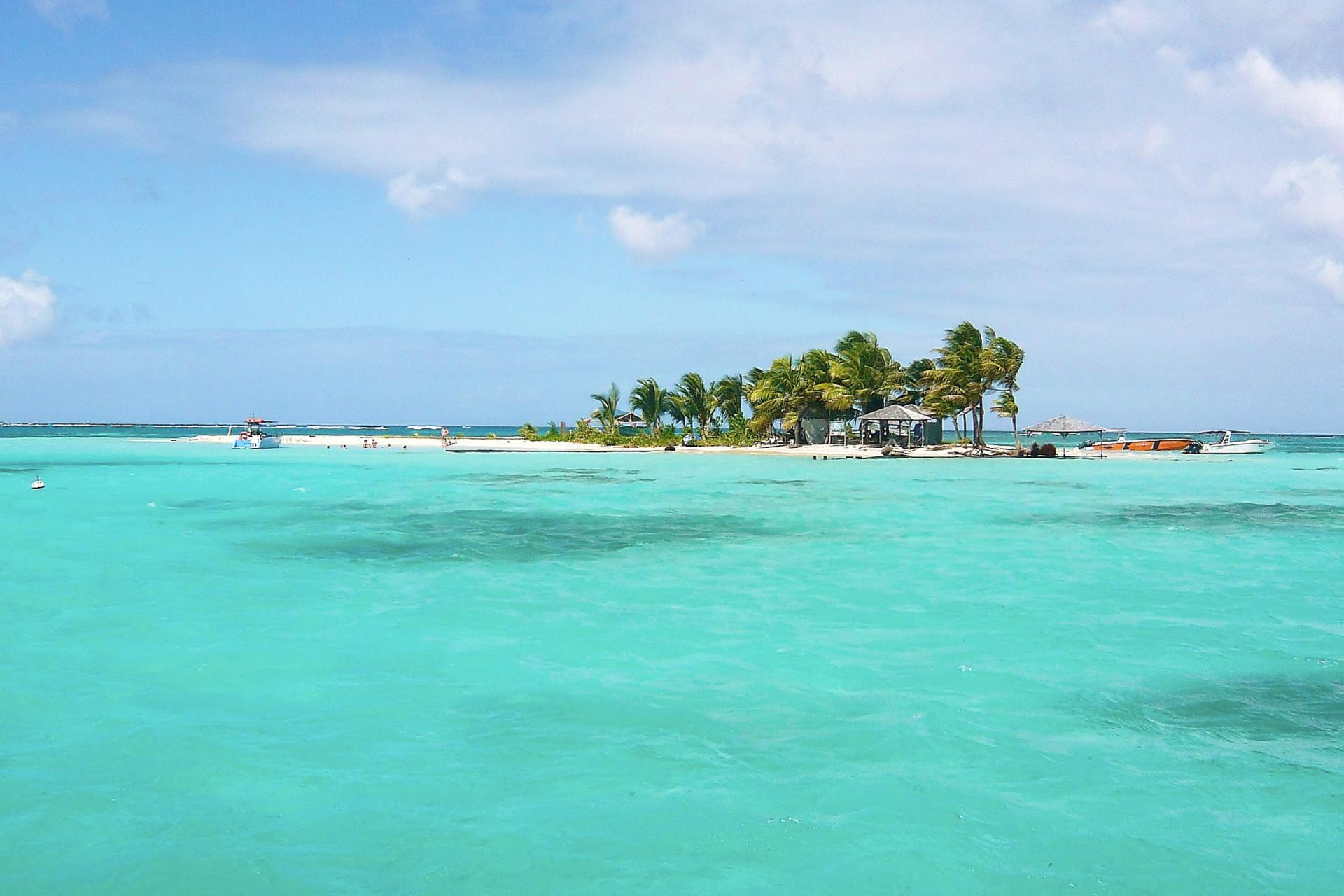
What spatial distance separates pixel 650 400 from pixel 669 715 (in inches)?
1805

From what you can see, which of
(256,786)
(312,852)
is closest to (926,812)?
(312,852)

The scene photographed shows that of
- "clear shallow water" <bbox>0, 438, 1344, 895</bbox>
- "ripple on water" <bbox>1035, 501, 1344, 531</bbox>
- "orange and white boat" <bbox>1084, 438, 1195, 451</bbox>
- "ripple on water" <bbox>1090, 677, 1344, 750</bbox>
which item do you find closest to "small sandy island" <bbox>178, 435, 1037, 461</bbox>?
"orange and white boat" <bbox>1084, 438, 1195, 451</bbox>

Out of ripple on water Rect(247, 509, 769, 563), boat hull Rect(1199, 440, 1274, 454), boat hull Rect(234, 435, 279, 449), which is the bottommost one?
ripple on water Rect(247, 509, 769, 563)

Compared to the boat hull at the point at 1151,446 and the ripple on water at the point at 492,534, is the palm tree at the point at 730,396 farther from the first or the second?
the ripple on water at the point at 492,534

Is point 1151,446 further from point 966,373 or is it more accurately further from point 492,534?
point 492,534

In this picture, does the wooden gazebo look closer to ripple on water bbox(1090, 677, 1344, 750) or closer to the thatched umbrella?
the thatched umbrella

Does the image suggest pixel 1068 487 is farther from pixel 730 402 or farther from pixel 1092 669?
pixel 730 402

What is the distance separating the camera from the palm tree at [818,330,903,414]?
46594mm

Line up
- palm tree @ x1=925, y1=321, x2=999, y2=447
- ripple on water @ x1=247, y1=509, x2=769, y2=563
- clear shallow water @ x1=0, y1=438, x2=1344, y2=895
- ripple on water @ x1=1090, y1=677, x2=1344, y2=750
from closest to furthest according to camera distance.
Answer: clear shallow water @ x1=0, y1=438, x2=1344, y2=895
ripple on water @ x1=1090, y1=677, x2=1344, y2=750
ripple on water @ x1=247, y1=509, x2=769, y2=563
palm tree @ x1=925, y1=321, x2=999, y2=447

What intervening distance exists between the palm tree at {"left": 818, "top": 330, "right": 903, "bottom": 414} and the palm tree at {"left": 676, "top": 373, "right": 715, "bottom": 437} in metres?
7.22

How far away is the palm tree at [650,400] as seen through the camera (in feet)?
172

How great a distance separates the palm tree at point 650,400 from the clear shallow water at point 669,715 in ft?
119

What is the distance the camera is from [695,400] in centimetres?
5291

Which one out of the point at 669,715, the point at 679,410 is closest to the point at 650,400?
the point at 679,410
